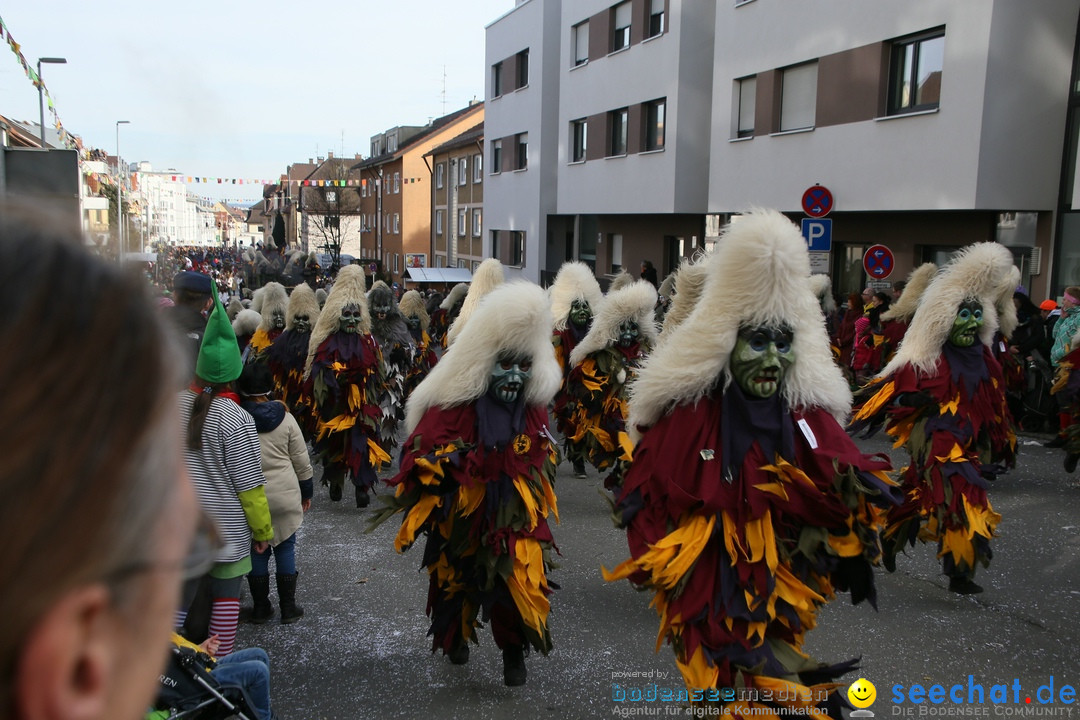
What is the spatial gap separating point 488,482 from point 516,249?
28.9 metres

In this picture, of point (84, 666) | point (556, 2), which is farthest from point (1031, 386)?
point (556, 2)

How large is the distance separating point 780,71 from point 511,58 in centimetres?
1647

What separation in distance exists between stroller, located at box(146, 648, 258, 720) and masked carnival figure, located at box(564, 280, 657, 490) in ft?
19.4

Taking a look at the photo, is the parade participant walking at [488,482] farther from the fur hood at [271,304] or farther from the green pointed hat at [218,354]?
the fur hood at [271,304]

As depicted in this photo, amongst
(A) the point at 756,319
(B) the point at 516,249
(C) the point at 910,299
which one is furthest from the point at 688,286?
(B) the point at 516,249

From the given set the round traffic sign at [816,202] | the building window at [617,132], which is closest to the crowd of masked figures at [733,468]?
the round traffic sign at [816,202]

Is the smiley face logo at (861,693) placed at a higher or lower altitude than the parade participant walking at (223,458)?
lower

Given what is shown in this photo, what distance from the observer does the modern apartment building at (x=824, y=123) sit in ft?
42.9

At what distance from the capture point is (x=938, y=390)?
20.1 feet

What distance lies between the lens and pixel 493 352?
188 inches

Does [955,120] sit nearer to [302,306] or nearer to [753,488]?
[302,306]

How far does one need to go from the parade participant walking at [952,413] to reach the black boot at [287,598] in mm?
4163

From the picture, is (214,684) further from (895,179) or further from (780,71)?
(780,71)

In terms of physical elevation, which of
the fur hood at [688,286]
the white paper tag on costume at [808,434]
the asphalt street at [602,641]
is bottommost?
the asphalt street at [602,641]
